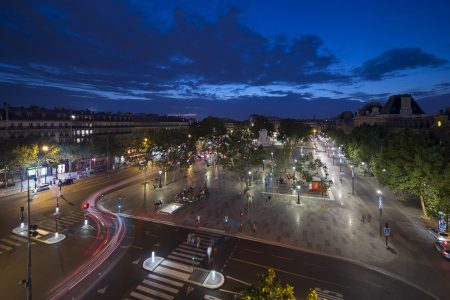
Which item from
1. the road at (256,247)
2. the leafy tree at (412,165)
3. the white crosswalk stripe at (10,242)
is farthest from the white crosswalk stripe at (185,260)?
the leafy tree at (412,165)

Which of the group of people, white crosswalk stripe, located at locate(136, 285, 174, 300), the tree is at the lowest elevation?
white crosswalk stripe, located at locate(136, 285, 174, 300)

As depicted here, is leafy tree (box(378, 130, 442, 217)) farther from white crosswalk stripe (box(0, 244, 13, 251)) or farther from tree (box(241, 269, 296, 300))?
white crosswalk stripe (box(0, 244, 13, 251))

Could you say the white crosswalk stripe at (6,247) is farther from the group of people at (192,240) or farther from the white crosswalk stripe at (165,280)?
the group of people at (192,240)

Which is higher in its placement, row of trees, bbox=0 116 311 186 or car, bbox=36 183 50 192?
row of trees, bbox=0 116 311 186

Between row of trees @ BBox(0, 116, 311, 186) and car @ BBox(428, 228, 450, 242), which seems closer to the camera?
car @ BBox(428, 228, 450, 242)

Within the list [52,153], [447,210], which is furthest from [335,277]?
[52,153]

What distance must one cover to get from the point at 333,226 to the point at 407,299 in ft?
40.5

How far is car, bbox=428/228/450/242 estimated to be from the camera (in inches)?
987

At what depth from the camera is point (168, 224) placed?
99.0ft

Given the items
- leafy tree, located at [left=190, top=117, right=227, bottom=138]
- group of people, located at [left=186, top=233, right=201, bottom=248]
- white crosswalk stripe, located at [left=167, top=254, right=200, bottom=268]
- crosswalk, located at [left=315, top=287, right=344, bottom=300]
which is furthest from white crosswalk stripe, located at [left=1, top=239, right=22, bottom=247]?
leafy tree, located at [left=190, top=117, right=227, bottom=138]

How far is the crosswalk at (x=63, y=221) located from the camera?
28847 millimetres

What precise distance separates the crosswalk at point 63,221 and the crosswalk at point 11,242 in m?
2.64

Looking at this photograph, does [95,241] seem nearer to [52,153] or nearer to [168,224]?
[168,224]

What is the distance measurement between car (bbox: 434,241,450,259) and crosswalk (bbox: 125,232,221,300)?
65.8 ft
